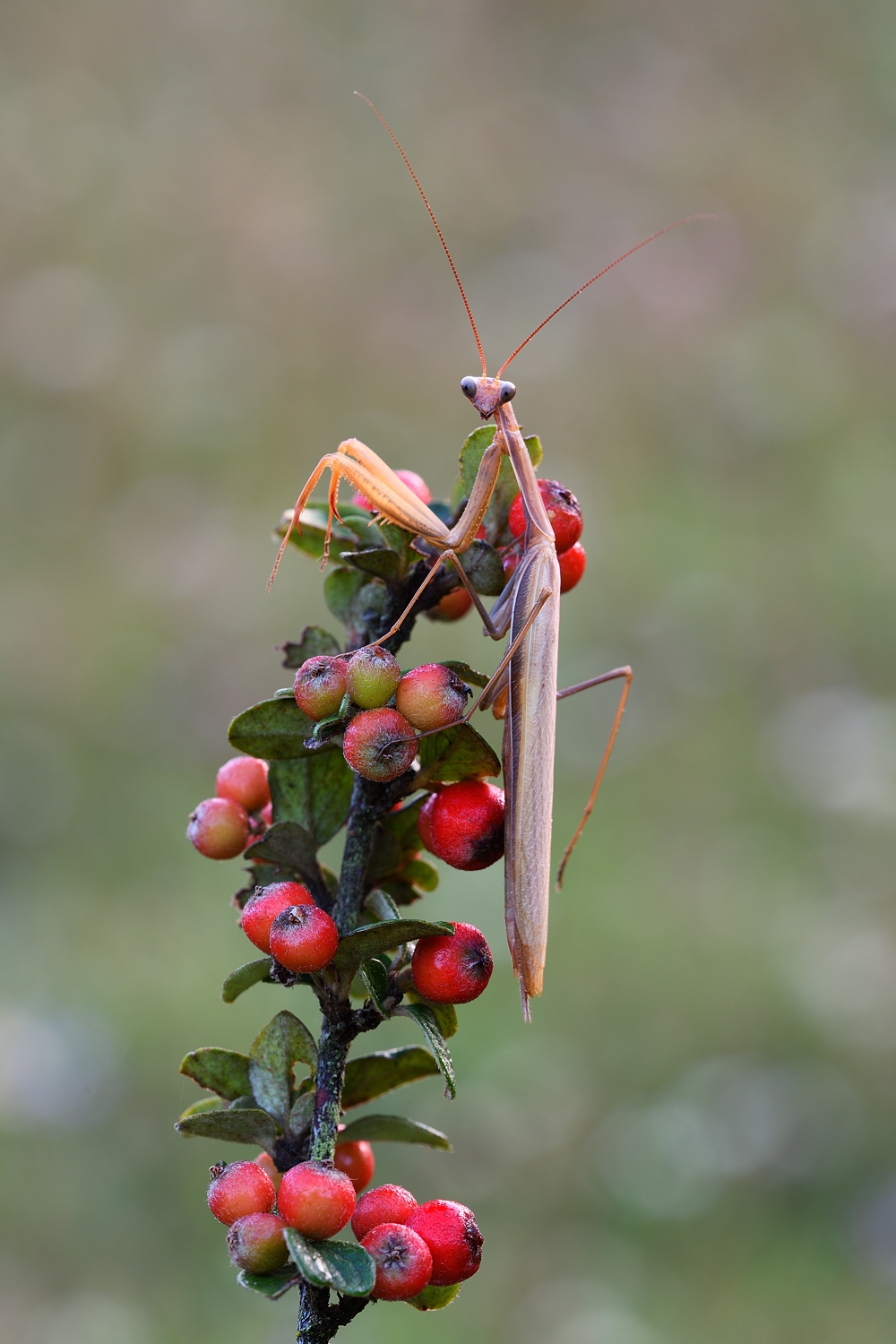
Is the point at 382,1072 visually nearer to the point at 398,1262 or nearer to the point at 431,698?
the point at 398,1262

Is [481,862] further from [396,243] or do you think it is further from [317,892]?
[396,243]

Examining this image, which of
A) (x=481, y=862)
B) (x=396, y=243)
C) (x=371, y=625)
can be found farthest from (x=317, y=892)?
(x=396, y=243)

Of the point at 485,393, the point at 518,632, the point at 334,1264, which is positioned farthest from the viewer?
the point at 485,393

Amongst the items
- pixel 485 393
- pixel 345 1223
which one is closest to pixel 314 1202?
pixel 345 1223

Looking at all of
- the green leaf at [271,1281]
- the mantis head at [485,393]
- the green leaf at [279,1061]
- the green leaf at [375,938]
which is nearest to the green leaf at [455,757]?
the green leaf at [375,938]

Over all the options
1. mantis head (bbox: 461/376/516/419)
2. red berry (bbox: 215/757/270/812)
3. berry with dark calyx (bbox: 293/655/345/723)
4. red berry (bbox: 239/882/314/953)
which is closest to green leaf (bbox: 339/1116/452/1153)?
red berry (bbox: 239/882/314/953)

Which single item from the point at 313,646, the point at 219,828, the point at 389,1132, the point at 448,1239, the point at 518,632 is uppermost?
the point at 518,632
